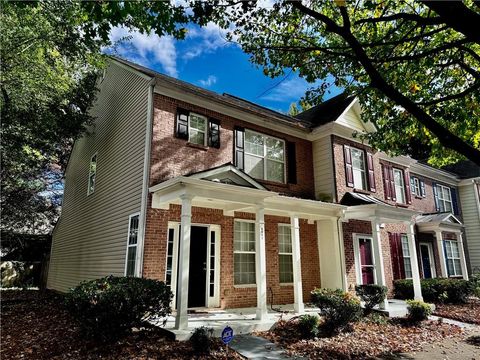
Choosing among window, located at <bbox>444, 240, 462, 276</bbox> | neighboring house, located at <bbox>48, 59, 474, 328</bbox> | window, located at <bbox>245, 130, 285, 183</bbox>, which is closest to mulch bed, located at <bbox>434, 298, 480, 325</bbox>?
neighboring house, located at <bbox>48, 59, 474, 328</bbox>

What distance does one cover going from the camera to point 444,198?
20453mm

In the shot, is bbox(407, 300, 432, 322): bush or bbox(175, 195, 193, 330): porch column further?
bbox(407, 300, 432, 322): bush

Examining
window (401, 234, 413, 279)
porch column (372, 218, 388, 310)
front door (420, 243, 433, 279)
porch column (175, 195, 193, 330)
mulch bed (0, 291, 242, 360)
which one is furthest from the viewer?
front door (420, 243, 433, 279)

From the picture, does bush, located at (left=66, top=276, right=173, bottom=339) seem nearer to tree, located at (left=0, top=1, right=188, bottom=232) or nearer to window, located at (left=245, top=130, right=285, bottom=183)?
tree, located at (left=0, top=1, right=188, bottom=232)

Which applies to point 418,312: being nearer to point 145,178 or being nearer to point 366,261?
point 366,261

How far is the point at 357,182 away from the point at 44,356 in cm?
1197

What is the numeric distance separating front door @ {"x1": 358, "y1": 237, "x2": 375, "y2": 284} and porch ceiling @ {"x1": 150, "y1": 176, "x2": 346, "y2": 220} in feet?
9.90

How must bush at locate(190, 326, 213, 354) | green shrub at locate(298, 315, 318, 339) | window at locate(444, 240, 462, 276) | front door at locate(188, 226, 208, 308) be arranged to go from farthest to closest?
window at locate(444, 240, 462, 276) < front door at locate(188, 226, 208, 308) < green shrub at locate(298, 315, 318, 339) < bush at locate(190, 326, 213, 354)

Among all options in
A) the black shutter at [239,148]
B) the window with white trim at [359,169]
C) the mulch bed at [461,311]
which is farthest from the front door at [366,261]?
the black shutter at [239,148]

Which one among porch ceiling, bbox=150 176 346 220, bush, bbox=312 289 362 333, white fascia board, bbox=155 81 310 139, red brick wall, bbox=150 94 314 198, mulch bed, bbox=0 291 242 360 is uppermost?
white fascia board, bbox=155 81 310 139

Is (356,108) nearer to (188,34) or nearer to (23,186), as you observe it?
(188,34)

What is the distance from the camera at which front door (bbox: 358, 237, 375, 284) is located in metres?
13.1

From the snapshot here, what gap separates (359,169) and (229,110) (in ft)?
21.8

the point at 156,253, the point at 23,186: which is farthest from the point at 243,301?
the point at 23,186
